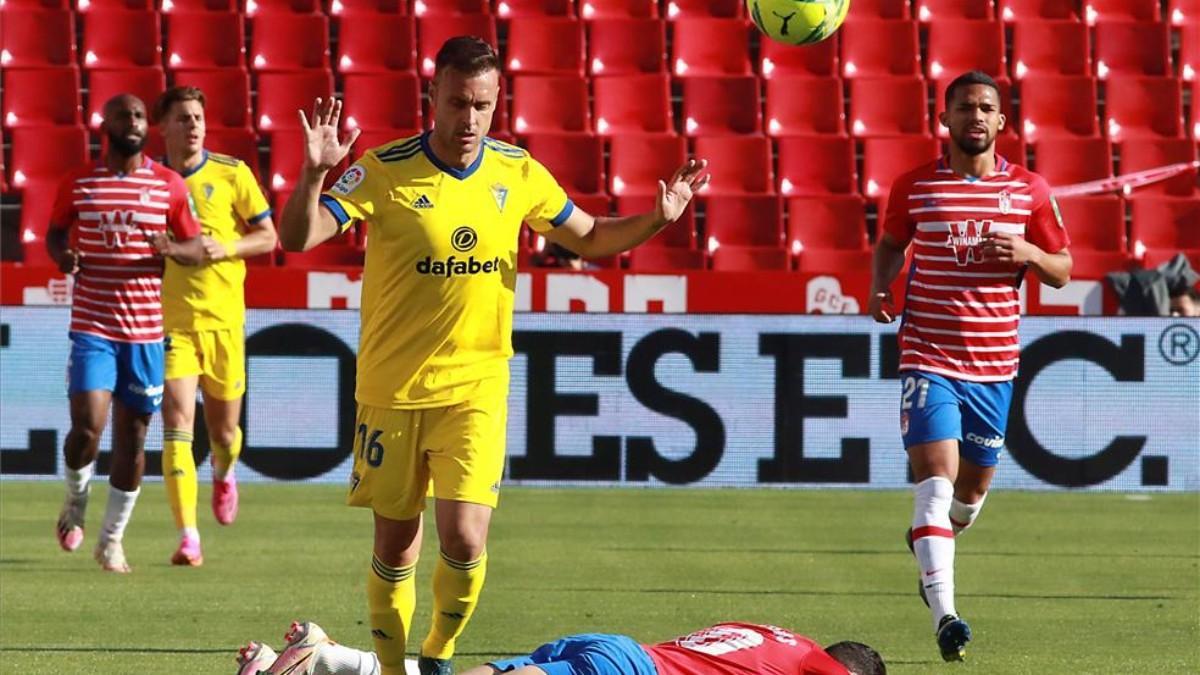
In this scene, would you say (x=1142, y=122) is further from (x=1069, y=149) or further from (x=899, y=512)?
(x=899, y=512)

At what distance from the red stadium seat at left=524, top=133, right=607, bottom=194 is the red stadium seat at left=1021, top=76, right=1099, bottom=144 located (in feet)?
14.4

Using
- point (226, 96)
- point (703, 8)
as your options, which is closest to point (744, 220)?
point (703, 8)

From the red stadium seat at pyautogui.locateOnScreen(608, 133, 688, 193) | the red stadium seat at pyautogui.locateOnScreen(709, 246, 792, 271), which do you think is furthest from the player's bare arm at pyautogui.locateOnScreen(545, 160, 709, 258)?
the red stadium seat at pyautogui.locateOnScreen(608, 133, 688, 193)

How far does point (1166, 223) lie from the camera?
62.4 feet

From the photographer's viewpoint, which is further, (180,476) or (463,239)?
(180,476)

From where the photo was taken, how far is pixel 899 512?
13.9m

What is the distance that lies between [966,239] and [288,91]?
481 inches

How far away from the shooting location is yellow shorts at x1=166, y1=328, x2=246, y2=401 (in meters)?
11.3

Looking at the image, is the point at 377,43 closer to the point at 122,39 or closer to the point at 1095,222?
the point at 122,39

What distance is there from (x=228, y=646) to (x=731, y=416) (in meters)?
7.71

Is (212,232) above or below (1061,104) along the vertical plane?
below

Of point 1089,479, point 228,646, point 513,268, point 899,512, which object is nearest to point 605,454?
point 899,512

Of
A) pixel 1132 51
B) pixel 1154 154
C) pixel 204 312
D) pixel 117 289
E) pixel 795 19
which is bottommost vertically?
pixel 204 312

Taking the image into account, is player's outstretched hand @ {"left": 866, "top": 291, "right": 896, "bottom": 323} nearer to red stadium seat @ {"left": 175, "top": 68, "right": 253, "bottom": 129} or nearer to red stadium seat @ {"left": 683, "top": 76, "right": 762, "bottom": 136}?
red stadium seat @ {"left": 683, "top": 76, "right": 762, "bottom": 136}
